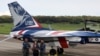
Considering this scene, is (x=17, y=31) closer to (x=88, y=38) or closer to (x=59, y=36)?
(x=59, y=36)

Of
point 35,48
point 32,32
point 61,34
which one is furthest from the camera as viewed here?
point 32,32

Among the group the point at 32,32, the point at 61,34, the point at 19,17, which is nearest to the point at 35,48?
the point at 61,34

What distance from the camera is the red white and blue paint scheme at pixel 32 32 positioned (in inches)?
920

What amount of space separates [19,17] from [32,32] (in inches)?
65.9

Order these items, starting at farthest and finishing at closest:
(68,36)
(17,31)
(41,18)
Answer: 1. (41,18)
2. (17,31)
3. (68,36)

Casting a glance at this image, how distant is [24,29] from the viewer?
24906 millimetres

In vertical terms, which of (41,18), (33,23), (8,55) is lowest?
(41,18)

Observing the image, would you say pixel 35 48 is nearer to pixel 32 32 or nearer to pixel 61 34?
pixel 61 34

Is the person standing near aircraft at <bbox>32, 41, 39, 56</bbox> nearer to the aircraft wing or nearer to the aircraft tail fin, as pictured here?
the aircraft wing

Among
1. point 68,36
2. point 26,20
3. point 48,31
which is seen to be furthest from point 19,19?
point 68,36

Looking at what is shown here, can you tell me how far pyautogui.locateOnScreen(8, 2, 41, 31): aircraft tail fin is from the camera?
82.0 feet

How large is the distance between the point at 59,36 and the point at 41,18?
154ft

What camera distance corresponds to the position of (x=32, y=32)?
2420cm

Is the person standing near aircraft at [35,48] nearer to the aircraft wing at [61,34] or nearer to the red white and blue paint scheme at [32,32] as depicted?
the red white and blue paint scheme at [32,32]
